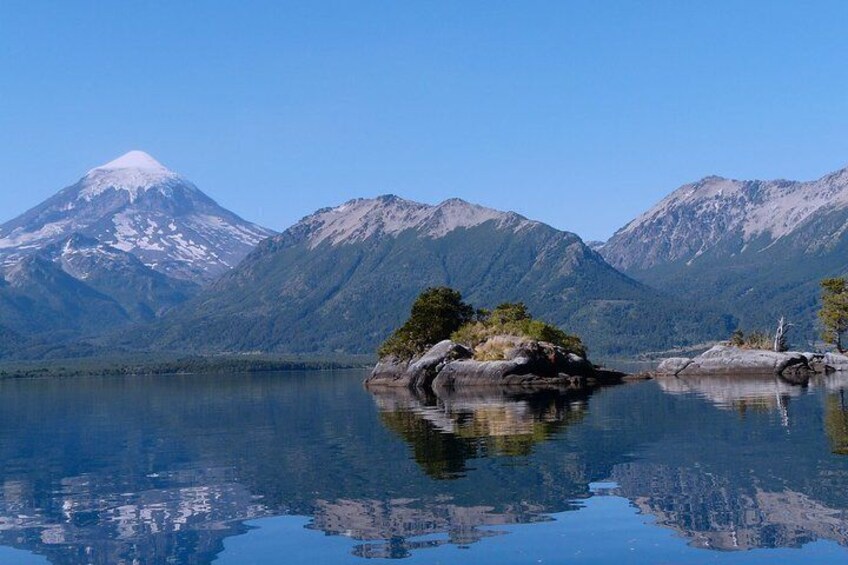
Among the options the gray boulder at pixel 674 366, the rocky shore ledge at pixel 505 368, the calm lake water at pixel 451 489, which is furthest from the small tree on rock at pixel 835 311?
the calm lake water at pixel 451 489

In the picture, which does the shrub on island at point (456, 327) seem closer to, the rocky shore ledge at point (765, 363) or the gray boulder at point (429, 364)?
the gray boulder at point (429, 364)

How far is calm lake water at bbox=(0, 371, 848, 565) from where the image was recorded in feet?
113

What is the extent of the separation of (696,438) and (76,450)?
41596mm

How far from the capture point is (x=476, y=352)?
14988 centimetres

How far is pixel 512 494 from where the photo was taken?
42.8 metres

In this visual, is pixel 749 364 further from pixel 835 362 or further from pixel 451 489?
pixel 451 489

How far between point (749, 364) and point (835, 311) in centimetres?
1906

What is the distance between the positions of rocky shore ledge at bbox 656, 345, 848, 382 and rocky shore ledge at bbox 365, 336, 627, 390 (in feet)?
44.1

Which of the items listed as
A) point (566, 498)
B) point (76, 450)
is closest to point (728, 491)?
point (566, 498)

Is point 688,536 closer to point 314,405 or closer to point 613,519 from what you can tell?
point 613,519

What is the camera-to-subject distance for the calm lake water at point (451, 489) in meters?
34.3

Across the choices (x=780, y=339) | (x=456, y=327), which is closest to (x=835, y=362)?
(x=780, y=339)

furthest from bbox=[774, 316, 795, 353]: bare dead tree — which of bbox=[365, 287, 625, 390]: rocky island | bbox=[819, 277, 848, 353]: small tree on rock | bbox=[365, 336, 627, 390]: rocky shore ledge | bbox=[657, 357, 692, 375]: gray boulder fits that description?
bbox=[365, 287, 625, 390]: rocky island

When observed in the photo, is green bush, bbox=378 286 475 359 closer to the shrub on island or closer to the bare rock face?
the shrub on island
